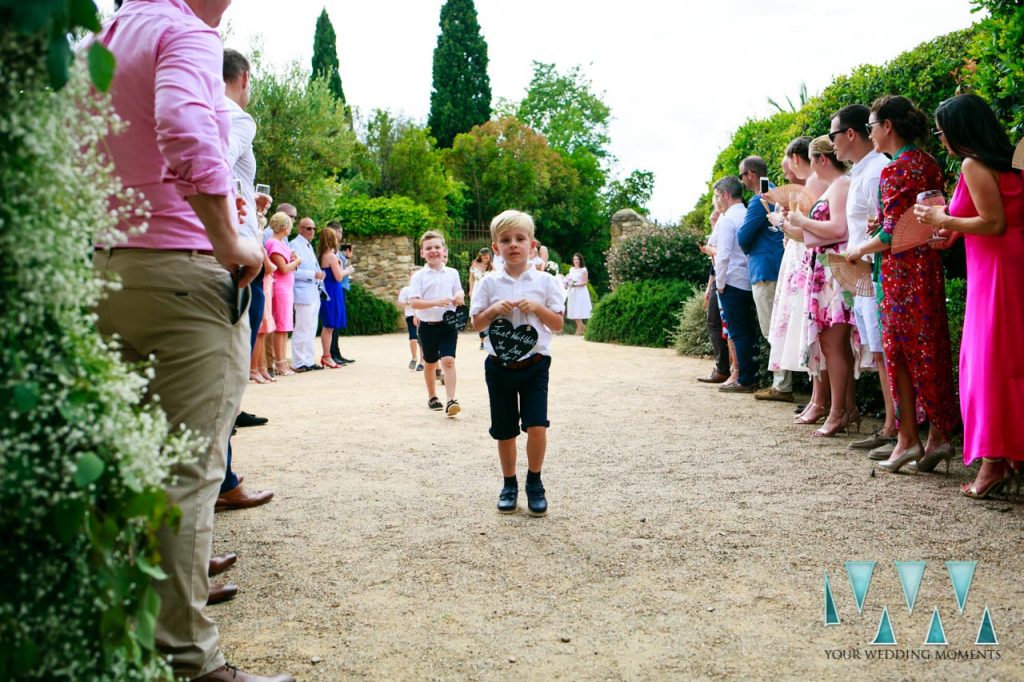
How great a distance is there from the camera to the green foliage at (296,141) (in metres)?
21.1

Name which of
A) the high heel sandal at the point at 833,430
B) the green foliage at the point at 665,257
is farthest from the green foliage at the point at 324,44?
the high heel sandal at the point at 833,430

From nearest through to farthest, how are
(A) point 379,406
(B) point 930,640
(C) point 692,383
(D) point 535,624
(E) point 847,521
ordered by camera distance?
(B) point 930,640 → (D) point 535,624 → (E) point 847,521 → (A) point 379,406 → (C) point 692,383

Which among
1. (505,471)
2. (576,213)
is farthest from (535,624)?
(576,213)

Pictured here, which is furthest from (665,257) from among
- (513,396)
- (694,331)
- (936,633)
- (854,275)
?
(936,633)

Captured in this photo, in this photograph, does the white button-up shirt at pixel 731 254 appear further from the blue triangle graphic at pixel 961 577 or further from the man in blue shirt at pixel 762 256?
the blue triangle graphic at pixel 961 577

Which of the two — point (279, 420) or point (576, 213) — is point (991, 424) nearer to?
point (279, 420)

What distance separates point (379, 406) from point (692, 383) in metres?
3.64

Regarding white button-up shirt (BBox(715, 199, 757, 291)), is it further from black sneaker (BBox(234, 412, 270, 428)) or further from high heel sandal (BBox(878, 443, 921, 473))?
black sneaker (BBox(234, 412, 270, 428))

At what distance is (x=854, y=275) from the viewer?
529 centimetres

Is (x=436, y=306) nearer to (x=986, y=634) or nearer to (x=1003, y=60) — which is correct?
(x=1003, y=60)

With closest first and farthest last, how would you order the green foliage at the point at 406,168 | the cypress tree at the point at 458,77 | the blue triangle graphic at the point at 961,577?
the blue triangle graphic at the point at 961,577
the green foliage at the point at 406,168
the cypress tree at the point at 458,77

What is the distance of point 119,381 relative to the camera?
1.39 m

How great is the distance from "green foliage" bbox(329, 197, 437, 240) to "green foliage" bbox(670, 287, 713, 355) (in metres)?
11.6

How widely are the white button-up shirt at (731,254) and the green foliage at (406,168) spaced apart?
18671mm
